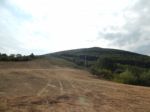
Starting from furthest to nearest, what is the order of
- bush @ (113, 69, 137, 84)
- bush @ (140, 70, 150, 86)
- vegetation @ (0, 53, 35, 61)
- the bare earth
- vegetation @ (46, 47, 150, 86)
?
bush @ (140, 70, 150, 86) < vegetation @ (0, 53, 35, 61) < vegetation @ (46, 47, 150, 86) < bush @ (113, 69, 137, 84) < the bare earth

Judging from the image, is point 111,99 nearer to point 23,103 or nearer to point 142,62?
point 23,103

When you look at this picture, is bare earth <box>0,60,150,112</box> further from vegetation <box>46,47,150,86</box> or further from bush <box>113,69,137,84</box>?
bush <box>113,69,137,84</box>

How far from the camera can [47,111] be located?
54.0ft

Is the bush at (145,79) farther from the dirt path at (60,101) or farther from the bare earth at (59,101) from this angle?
the dirt path at (60,101)

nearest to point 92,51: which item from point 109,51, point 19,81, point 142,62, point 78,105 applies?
point 109,51

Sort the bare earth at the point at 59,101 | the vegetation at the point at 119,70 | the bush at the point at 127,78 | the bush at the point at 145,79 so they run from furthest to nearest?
the bush at the point at 145,79, the vegetation at the point at 119,70, the bush at the point at 127,78, the bare earth at the point at 59,101

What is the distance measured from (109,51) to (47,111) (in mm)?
120386

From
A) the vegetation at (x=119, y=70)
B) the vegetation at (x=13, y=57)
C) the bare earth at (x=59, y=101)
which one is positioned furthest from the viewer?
the vegetation at (x=13, y=57)

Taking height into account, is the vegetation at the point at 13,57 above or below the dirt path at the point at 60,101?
above

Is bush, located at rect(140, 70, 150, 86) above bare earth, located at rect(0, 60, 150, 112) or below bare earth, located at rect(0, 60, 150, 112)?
below

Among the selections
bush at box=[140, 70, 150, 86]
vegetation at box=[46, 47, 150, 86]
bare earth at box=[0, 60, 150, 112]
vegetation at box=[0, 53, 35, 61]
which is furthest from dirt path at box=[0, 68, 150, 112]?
bush at box=[140, 70, 150, 86]

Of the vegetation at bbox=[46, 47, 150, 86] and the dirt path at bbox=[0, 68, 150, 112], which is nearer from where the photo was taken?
the dirt path at bbox=[0, 68, 150, 112]

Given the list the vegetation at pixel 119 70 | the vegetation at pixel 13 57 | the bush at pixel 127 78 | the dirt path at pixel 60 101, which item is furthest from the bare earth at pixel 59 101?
the vegetation at pixel 13 57

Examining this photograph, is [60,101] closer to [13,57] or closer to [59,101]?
[59,101]
